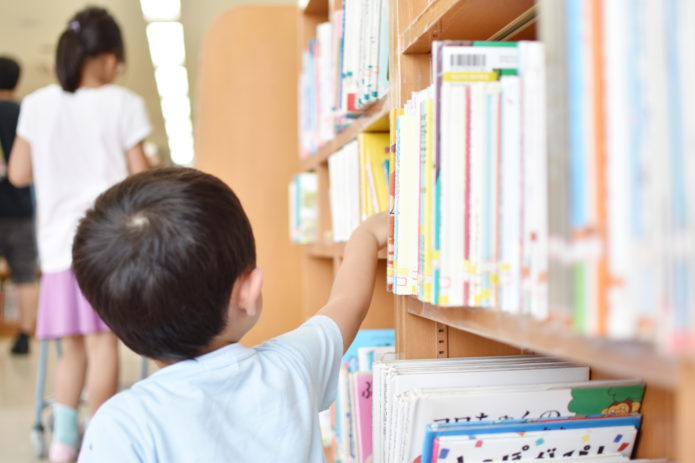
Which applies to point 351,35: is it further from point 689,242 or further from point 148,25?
point 148,25

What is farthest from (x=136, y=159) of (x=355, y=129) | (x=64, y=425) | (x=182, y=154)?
(x=182, y=154)

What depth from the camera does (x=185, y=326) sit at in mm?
861

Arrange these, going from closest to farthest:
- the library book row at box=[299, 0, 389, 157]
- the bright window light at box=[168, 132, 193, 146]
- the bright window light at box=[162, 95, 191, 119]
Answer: the library book row at box=[299, 0, 389, 157] → the bright window light at box=[162, 95, 191, 119] → the bright window light at box=[168, 132, 193, 146]

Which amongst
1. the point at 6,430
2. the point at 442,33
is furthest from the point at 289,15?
the point at 6,430

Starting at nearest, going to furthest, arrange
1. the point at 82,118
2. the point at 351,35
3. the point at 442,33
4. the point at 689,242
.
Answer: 1. the point at 689,242
2. the point at 442,33
3. the point at 351,35
4. the point at 82,118

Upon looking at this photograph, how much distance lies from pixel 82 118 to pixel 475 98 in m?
1.91

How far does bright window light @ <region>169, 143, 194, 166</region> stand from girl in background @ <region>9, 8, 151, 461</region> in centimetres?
1426

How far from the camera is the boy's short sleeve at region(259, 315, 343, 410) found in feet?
3.15

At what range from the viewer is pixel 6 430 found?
285 cm

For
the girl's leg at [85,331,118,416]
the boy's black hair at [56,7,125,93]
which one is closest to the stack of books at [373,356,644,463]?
the girl's leg at [85,331,118,416]

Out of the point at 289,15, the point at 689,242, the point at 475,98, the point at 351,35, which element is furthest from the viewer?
the point at 289,15

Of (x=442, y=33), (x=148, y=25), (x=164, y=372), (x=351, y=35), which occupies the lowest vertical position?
(x=164, y=372)

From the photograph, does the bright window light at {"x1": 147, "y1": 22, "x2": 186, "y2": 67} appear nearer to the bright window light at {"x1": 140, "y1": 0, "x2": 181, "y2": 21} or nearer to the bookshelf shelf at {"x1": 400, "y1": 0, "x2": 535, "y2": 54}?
the bright window light at {"x1": 140, "y1": 0, "x2": 181, "y2": 21}

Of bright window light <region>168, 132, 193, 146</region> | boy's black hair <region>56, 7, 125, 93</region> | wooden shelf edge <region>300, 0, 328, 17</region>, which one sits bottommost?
boy's black hair <region>56, 7, 125, 93</region>
